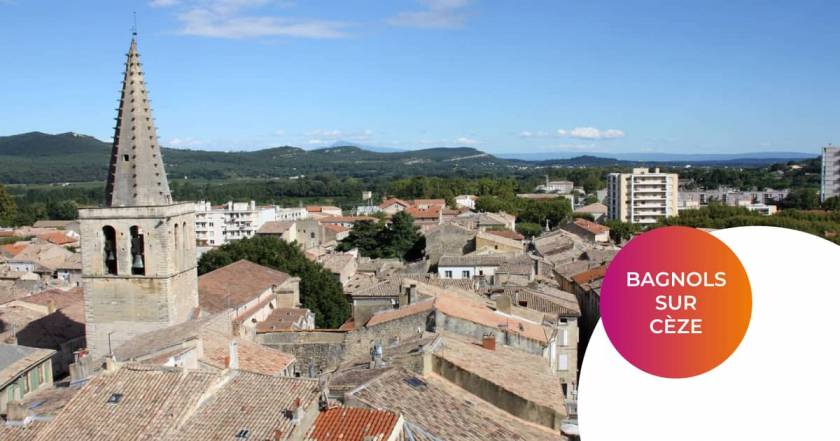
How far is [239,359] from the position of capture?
876 inches

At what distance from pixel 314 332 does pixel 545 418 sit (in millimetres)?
12091

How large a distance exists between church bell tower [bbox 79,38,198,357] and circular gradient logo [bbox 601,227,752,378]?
74.9 ft

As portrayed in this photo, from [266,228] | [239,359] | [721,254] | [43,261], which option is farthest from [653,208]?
[721,254]

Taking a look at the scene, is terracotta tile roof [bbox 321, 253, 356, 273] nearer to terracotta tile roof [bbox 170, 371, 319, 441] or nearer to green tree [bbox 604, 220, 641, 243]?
terracotta tile roof [bbox 170, 371, 319, 441]

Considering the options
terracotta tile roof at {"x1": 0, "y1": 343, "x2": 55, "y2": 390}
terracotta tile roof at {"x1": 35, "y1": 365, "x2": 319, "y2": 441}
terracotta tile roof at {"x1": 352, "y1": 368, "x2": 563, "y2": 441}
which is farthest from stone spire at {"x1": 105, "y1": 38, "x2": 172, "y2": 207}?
terracotta tile roof at {"x1": 352, "y1": 368, "x2": 563, "y2": 441}

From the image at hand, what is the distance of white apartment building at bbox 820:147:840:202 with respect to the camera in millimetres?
156625

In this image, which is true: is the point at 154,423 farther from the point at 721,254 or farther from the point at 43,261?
the point at 43,261

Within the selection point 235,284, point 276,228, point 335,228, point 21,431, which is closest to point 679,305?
point 21,431

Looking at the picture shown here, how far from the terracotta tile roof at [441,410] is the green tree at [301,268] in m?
26.3

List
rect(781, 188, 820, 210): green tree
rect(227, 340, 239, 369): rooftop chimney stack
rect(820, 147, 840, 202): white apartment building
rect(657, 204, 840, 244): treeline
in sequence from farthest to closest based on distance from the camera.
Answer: rect(820, 147, 840, 202): white apartment building
rect(781, 188, 820, 210): green tree
rect(657, 204, 840, 244): treeline
rect(227, 340, 239, 369): rooftop chimney stack

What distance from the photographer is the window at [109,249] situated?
29.9 m

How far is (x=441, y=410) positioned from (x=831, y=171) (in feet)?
534

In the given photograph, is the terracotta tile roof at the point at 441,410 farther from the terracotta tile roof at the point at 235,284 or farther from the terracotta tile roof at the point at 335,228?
the terracotta tile roof at the point at 335,228

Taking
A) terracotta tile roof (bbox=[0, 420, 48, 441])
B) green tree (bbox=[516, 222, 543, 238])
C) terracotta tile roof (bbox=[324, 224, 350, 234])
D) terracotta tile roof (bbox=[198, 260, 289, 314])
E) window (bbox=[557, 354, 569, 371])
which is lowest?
green tree (bbox=[516, 222, 543, 238])
